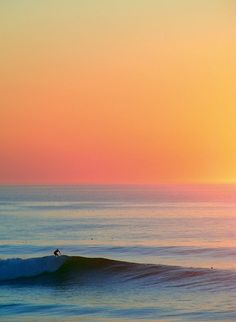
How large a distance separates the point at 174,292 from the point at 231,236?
24.0 metres

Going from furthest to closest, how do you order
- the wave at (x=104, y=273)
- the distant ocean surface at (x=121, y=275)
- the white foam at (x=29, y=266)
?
the white foam at (x=29, y=266)
the wave at (x=104, y=273)
the distant ocean surface at (x=121, y=275)

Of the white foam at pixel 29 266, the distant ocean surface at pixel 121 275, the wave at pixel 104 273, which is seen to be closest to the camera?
the distant ocean surface at pixel 121 275

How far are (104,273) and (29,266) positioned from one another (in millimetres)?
4315

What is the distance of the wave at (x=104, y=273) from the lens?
110ft

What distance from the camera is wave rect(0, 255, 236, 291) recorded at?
3366 centimetres

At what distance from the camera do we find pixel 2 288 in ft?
113

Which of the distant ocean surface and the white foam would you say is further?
the white foam

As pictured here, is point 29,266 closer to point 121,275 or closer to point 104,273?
point 104,273

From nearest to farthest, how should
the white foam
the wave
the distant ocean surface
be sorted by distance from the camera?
the distant ocean surface
the wave
the white foam

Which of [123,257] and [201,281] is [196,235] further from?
[201,281]

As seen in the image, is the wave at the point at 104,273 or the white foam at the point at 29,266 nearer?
the wave at the point at 104,273

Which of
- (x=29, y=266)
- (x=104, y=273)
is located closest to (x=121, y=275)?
(x=104, y=273)

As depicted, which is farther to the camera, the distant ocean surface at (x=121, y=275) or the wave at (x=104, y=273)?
the wave at (x=104, y=273)

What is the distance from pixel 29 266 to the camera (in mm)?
39031
